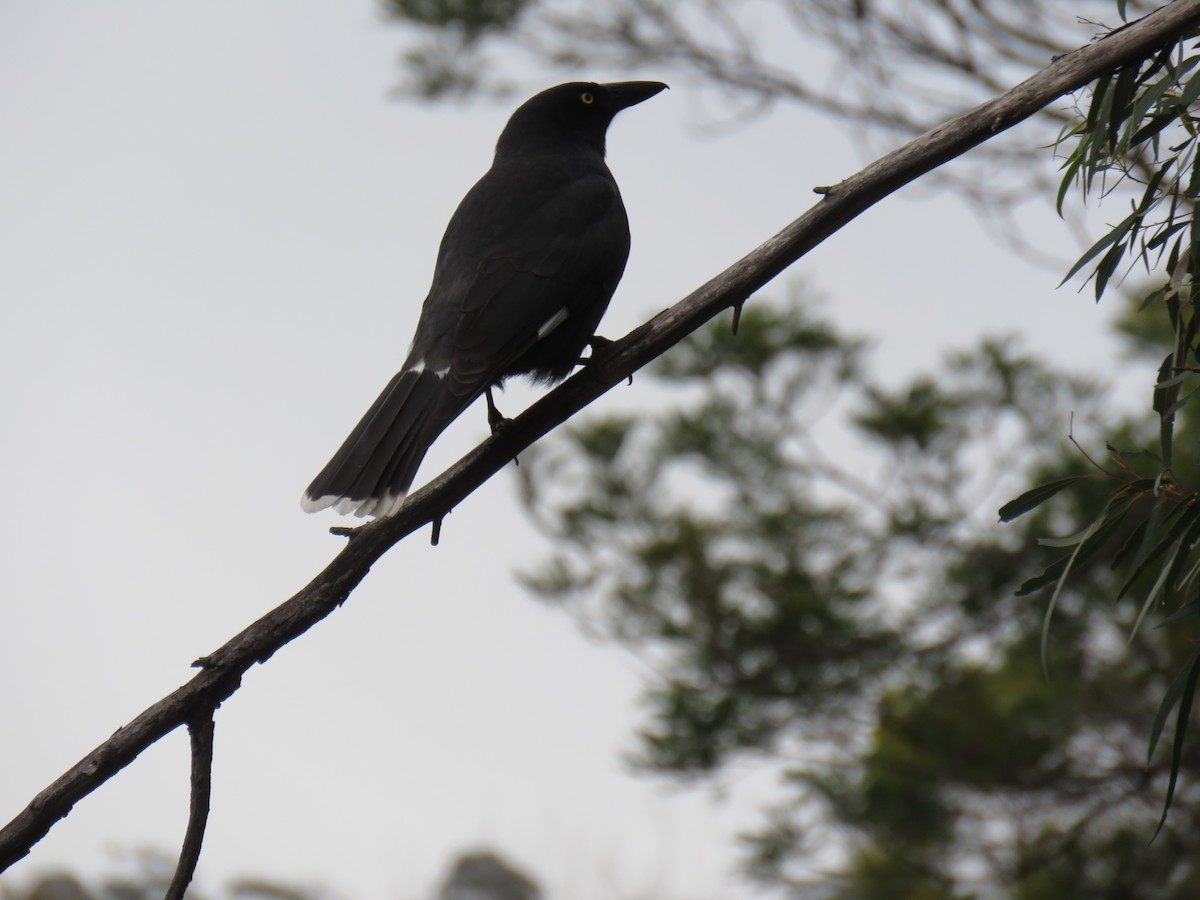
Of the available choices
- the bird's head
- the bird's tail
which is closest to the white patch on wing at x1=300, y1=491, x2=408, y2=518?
the bird's tail

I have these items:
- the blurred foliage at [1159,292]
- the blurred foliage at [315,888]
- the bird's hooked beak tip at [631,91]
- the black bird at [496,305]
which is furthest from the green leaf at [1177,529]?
the blurred foliage at [315,888]

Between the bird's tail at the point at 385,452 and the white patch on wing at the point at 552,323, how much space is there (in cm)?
31

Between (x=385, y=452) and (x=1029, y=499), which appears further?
(x=385, y=452)

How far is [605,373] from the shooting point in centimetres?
247

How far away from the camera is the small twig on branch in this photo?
1.95 metres

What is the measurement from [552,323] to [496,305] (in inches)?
5.4

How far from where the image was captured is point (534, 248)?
344cm

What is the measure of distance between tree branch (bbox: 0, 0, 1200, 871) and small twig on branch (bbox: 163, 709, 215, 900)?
0.03 meters

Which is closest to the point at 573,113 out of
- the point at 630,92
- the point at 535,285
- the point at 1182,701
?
the point at 630,92

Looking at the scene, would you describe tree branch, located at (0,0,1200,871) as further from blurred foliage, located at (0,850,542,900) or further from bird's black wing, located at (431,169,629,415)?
blurred foliage, located at (0,850,542,900)

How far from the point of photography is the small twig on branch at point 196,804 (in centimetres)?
195

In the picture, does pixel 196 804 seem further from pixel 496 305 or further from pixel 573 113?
pixel 573 113

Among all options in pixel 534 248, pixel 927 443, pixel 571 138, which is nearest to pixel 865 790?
pixel 927 443

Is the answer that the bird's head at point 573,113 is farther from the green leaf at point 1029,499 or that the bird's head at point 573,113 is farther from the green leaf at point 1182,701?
the green leaf at point 1182,701
